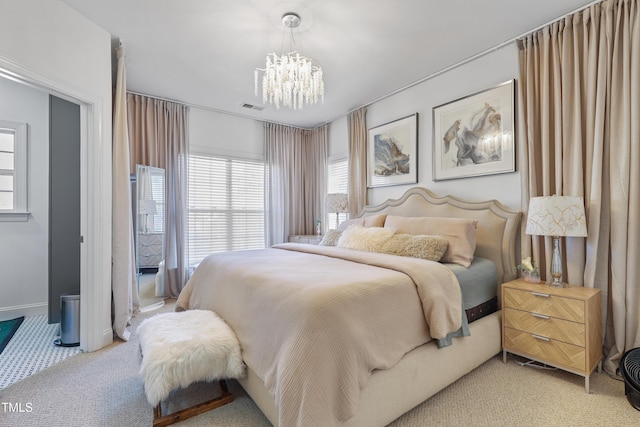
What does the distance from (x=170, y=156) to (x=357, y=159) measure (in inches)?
103

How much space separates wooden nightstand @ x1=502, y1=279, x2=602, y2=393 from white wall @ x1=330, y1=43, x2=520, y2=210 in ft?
3.14

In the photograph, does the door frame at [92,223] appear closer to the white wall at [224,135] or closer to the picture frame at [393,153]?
the white wall at [224,135]

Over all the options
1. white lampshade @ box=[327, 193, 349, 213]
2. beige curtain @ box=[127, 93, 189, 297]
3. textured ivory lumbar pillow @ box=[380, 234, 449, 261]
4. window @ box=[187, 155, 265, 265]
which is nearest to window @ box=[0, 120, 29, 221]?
beige curtain @ box=[127, 93, 189, 297]

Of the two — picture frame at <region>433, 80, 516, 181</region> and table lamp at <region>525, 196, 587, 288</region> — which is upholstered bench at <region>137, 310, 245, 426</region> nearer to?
table lamp at <region>525, 196, 587, 288</region>

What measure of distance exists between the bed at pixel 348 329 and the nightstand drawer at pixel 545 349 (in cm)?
11

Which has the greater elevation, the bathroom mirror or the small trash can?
the bathroom mirror

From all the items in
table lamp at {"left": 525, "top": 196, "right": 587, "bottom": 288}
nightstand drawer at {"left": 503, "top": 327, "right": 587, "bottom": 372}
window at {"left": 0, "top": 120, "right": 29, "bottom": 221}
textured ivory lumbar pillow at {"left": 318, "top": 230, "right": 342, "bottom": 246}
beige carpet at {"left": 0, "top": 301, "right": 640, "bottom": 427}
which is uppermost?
window at {"left": 0, "top": 120, "right": 29, "bottom": 221}

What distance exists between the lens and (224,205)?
4801mm

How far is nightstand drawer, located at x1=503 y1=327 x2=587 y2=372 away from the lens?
1.95 metres

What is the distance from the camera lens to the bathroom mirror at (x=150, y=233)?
12.3ft

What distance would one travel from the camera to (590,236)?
2.24 m

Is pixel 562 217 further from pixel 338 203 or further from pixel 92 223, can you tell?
pixel 92 223

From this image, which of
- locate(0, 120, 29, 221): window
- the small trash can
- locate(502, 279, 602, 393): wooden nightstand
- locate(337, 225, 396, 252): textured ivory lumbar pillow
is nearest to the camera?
locate(502, 279, 602, 393): wooden nightstand

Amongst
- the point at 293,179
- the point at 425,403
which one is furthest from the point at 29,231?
the point at 425,403
